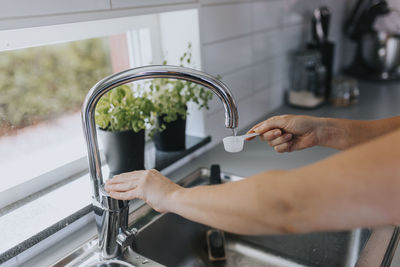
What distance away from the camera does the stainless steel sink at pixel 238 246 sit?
888mm

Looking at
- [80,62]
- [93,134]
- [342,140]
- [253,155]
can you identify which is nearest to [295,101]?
[253,155]

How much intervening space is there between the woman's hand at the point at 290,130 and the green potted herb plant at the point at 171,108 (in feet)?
0.93

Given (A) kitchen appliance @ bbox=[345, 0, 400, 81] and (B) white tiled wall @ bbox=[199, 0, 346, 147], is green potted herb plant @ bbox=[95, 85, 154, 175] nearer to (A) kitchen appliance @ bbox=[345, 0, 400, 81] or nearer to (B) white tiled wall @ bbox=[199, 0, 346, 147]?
(B) white tiled wall @ bbox=[199, 0, 346, 147]

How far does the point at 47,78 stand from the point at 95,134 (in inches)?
14.8

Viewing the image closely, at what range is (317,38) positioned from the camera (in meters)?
1.79

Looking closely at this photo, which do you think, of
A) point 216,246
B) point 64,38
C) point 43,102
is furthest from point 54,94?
point 216,246

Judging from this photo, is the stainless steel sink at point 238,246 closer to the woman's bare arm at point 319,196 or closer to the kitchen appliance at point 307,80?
the woman's bare arm at point 319,196

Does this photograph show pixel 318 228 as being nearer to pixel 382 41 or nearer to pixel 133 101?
pixel 133 101

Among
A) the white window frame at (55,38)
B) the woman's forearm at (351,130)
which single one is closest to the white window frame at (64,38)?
the white window frame at (55,38)

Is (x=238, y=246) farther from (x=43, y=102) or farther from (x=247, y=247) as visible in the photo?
(x=43, y=102)

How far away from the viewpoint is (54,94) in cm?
104

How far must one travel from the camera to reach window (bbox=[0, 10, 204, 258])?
2.91 ft

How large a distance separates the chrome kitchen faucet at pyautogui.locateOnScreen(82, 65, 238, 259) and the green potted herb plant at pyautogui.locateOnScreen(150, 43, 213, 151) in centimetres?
32

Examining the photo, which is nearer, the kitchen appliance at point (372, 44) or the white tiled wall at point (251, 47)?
the white tiled wall at point (251, 47)
